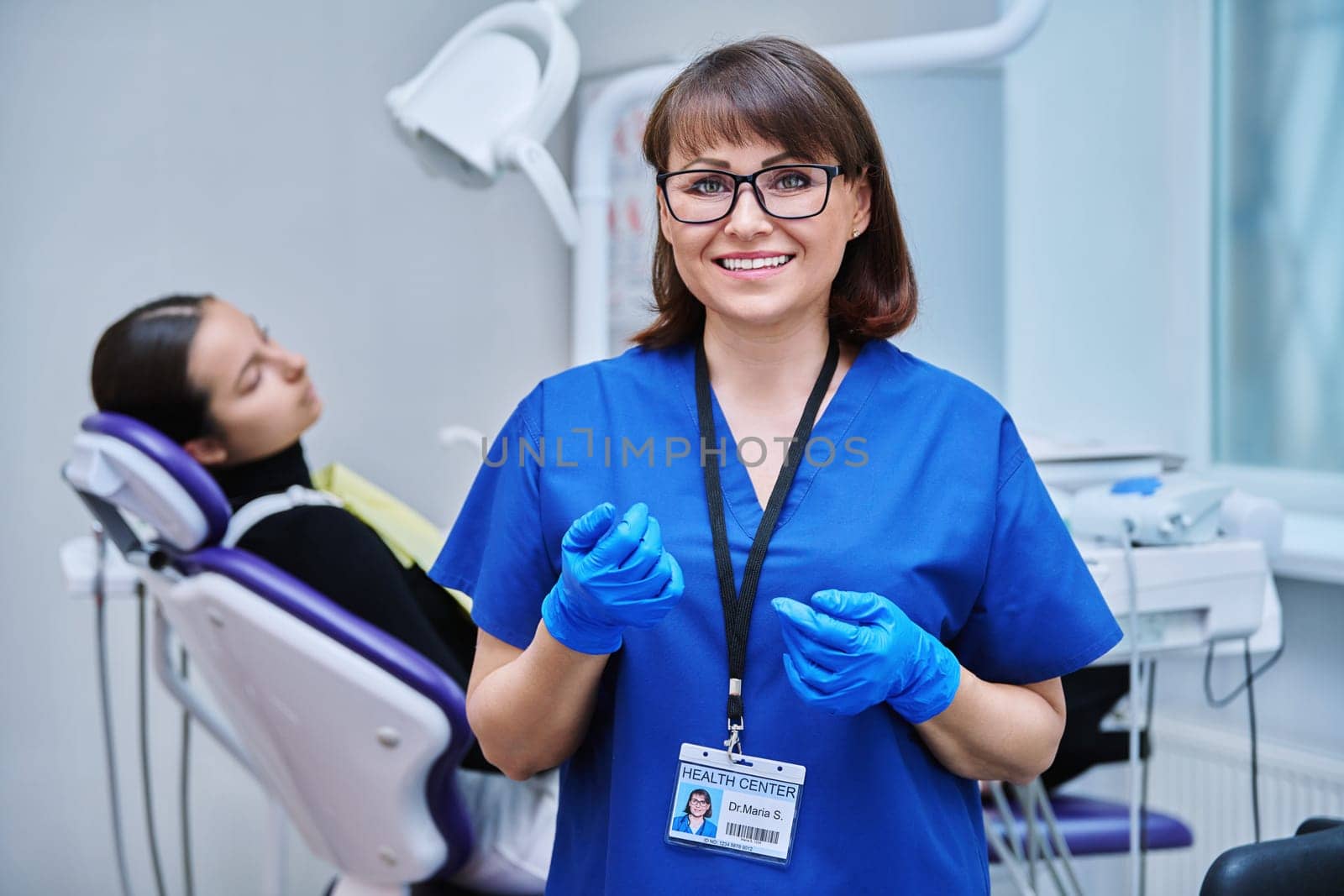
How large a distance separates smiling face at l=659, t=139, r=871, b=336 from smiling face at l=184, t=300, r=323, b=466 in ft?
2.86

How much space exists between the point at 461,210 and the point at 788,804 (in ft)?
6.58

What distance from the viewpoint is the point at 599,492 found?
3.05ft

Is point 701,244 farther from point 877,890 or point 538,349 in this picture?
point 538,349

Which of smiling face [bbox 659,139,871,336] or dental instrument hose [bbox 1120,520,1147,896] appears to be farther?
dental instrument hose [bbox 1120,520,1147,896]

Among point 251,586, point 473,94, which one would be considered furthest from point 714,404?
point 473,94

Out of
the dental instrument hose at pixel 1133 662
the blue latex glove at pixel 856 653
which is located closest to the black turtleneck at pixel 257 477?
the blue latex glove at pixel 856 653

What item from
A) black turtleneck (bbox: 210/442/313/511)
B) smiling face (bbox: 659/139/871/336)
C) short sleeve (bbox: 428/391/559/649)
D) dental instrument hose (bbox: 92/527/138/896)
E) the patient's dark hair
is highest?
smiling face (bbox: 659/139/871/336)

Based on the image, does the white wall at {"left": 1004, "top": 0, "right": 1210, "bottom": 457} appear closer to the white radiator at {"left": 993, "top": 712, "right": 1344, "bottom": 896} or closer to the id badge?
the white radiator at {"left": 993, "top": 712, "right": 1344, "bottom": 896}

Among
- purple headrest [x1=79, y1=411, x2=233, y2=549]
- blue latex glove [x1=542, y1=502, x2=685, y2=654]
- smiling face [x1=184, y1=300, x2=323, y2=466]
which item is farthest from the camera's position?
smiling face [x1=184, y1=300, x2=323, y2=466]

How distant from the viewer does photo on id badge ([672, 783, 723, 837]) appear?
88cm

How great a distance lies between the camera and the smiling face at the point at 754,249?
90 centimetres

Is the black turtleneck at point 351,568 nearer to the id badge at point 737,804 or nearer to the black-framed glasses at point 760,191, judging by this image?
the id badge at point 737,804

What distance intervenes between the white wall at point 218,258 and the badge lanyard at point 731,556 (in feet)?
4.74

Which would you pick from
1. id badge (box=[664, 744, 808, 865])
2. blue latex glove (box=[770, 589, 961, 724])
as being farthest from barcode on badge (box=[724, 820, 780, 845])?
blue latex glove (box=[770, 589, 961, 724])
